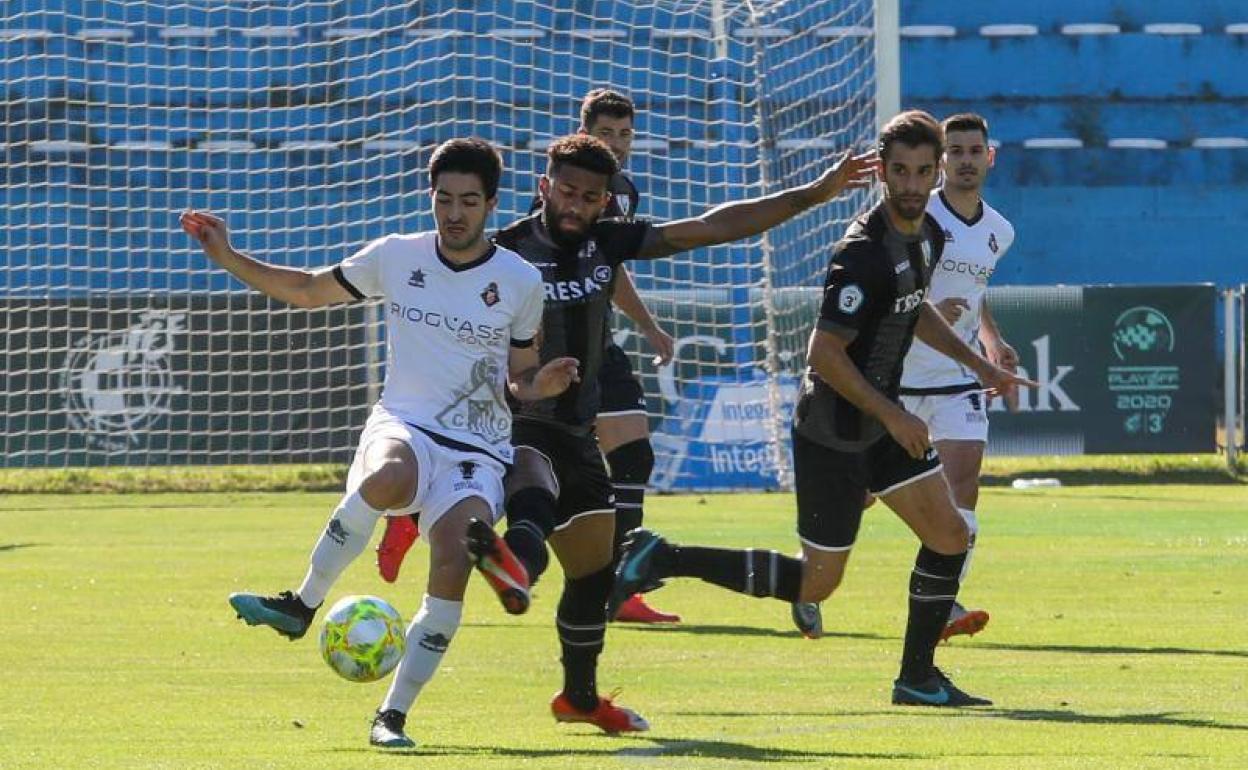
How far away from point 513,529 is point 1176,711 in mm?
2519

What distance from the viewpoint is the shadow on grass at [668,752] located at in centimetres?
721

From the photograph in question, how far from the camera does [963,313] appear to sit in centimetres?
1120

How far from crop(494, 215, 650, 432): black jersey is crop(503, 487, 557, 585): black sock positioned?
18.3 inches

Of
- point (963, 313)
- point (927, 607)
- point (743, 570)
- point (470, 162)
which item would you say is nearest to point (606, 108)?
point (963, 313)

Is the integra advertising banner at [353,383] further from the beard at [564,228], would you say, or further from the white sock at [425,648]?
the white sock at [425,648]

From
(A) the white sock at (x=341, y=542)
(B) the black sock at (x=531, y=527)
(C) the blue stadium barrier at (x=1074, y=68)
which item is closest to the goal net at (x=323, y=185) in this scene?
(C) the blue stadium barrier at (x=1074, y=68)

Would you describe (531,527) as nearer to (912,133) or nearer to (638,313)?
(912,133)

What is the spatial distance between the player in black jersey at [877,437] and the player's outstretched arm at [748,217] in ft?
1.21

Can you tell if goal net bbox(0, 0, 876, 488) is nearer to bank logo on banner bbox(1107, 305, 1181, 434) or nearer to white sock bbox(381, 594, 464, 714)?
bank logo on banner bbox(1107, 305, 1181, 434)

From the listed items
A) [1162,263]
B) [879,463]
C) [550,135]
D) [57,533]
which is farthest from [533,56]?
[879,463]

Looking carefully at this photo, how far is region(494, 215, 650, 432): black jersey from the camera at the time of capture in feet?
27.2

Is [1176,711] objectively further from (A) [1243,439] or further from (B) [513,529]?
(A) [1243,439]

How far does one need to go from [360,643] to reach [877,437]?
2.30m

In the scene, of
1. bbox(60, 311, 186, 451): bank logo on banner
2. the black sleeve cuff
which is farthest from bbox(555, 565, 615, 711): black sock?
bbox(60, 311, 186, 451): bank logo on banner
